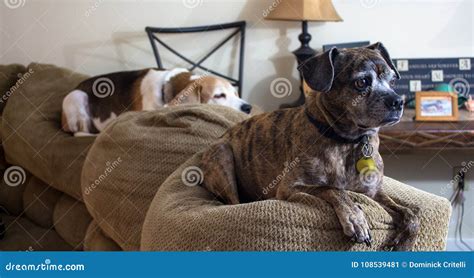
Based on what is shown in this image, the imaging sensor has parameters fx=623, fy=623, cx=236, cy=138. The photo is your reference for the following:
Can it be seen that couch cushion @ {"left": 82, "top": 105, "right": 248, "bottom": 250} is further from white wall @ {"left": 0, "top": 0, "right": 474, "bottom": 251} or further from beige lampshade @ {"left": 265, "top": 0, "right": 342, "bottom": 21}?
white wall @ {"left": 0, "top": 0, "right": 474, "bottom": 251}

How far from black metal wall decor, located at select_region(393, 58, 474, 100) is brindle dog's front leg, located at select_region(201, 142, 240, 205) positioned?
1423 millimetres

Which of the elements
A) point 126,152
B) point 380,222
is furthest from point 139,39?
Result: point 380,222

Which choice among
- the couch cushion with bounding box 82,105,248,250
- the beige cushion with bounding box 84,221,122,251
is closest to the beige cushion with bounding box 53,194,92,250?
the beige cushion with bounding box 84,221,122,251

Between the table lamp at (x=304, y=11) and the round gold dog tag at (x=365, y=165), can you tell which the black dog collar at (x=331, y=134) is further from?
the table lamp at (x=304, y=11)

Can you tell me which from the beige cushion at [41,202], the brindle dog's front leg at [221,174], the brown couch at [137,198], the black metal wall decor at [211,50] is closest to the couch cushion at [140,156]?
the brown couch at [137,198]

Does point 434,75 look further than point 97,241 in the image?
Yes

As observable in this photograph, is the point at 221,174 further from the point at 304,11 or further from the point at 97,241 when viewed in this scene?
the point at 304,11

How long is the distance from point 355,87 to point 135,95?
5.36ft

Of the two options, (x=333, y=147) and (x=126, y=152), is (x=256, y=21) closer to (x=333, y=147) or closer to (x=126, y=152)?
(x=126, y=152)

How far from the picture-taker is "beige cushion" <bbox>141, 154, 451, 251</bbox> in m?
1.13

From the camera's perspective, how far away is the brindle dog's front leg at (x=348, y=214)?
1.11m

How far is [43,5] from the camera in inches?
132

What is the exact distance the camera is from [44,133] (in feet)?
9.29

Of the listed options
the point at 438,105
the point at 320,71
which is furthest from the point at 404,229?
the point at 438,105
